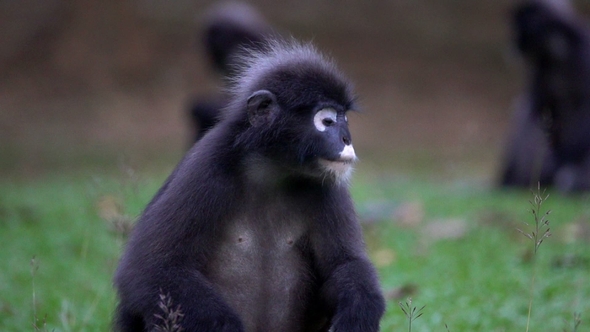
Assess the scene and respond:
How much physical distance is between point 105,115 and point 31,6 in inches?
97.1

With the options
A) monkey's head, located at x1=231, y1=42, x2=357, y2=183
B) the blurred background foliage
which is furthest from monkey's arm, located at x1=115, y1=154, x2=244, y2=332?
the blurred background foliage

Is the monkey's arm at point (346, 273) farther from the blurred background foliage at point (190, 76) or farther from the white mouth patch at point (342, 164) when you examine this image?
the blurred background foliage at point (190, 76)

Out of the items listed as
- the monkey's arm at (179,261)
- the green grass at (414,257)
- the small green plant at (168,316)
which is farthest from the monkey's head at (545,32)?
the small green plant at (168,316)

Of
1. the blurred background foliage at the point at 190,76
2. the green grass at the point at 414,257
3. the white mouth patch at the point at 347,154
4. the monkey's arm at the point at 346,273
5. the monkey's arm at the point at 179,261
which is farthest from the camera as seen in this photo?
the blurred background foliage at the point at 190,76

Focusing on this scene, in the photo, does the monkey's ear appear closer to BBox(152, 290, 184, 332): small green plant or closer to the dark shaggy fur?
the dark shaggy fur

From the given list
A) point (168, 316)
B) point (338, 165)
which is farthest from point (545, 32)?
point (168, 316)

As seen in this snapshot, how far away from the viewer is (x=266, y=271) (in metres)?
3.86

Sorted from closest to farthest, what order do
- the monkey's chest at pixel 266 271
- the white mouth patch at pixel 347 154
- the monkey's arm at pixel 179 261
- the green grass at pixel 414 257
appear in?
the monkey's arm at pixel 179 261 → the white mouth patch at pixel 347 154 → the monkey's chest at pixel 266 271 → the green grass at pixel 414 257

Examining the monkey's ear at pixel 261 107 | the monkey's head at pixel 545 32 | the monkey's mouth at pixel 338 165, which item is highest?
the monkey's head at pixel 545 32

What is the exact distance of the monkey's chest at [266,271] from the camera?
379cm

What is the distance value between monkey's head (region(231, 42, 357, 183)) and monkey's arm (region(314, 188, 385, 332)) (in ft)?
0.69

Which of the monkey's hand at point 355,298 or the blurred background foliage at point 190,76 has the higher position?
the blurred background foliage at point 190,76

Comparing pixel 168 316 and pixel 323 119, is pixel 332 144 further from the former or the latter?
pixel 168 316

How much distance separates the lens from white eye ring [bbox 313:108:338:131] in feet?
12.4
